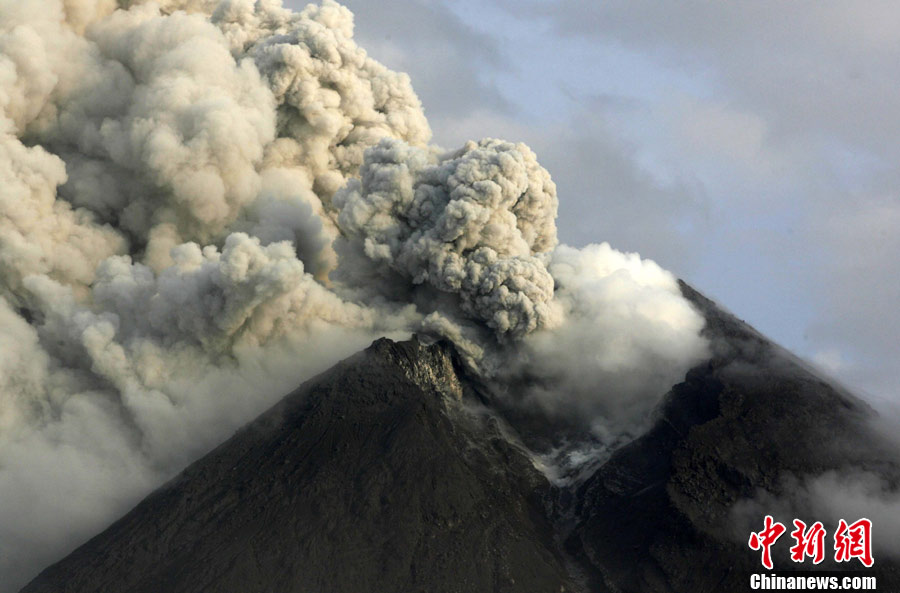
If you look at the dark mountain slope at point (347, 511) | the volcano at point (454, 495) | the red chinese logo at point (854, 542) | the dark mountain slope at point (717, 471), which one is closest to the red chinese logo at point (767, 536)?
the dark mountain slope at point (717, 471)

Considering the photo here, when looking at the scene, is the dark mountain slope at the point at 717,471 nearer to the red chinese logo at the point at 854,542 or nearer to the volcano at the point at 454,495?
the volcano at the point at 454,495

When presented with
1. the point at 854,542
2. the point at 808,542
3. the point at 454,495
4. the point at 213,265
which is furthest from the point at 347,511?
the point at 854,542

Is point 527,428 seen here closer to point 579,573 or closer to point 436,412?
point 436,412

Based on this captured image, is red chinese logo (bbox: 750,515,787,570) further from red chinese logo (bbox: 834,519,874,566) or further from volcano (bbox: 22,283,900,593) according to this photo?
red chinese logo (bbox: 834,519,874,566)

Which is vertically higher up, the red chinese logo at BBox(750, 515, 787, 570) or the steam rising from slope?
the steam rising from slope

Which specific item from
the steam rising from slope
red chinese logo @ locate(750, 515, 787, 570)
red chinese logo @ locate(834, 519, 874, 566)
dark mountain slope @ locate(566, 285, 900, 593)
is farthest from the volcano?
the steam rising from slope

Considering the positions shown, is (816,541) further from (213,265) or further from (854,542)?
(213,265)
